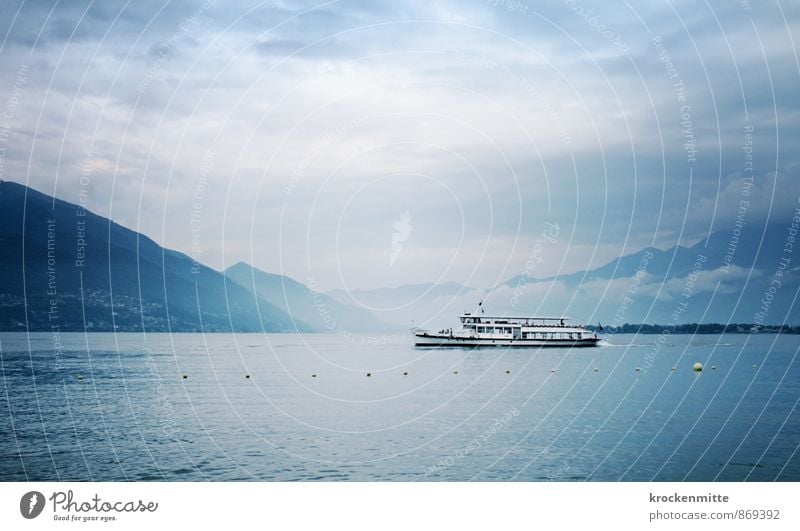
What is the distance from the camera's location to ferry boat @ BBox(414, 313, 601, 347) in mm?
138500

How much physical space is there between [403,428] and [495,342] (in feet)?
330

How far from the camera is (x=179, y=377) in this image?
259ft

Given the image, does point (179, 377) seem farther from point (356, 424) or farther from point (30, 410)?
point (356, 424)

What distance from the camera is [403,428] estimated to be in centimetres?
3984

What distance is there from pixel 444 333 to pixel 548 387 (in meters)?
77.2

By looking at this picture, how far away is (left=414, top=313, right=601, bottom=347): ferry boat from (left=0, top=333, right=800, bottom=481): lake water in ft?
204
